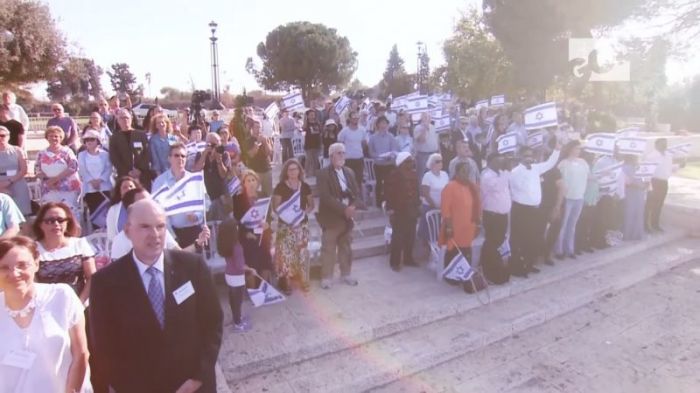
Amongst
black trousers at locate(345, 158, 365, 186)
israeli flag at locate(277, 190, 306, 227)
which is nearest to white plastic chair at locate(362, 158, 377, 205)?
black trousers at locate(345, 158, 365, 186)

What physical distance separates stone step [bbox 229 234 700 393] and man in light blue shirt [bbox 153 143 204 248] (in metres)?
1.72

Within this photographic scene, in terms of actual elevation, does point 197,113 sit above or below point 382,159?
above

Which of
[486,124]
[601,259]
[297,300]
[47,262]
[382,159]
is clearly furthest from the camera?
[486,124]

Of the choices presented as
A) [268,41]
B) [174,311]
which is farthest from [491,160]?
[268,41]

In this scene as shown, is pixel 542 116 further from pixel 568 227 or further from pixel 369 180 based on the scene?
pixel 369 180

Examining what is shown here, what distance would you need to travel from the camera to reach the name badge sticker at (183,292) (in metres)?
2.70

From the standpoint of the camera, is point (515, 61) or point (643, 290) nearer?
point (643, 290)

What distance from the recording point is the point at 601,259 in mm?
8289

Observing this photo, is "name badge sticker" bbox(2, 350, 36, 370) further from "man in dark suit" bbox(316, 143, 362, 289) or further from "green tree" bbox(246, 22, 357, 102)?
"green tree" bbox(246, 22, 357, 102)

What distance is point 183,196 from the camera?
4.70 m

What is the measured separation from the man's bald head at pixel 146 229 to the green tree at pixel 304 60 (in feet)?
168

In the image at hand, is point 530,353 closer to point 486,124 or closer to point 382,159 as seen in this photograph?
point 382,159

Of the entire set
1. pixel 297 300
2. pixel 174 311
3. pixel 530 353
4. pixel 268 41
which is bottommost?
pixel 530 353

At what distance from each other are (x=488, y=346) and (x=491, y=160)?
8.62 ft
